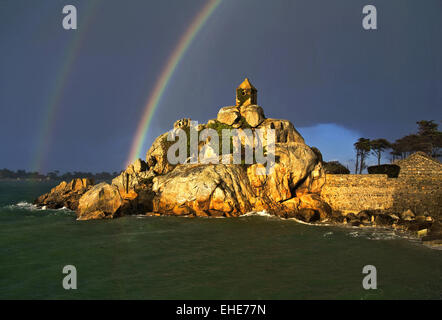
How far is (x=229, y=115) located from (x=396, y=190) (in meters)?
28.6

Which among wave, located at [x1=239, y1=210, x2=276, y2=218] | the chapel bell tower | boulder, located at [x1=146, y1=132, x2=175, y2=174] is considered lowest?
wave, located at [x1=239, y1=210, x2=276, y2=218]

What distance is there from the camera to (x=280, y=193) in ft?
129

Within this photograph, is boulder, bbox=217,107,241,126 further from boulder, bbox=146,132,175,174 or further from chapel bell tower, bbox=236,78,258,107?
boulder, bbox=146,132,175,174

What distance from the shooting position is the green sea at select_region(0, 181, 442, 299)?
14.2 metres

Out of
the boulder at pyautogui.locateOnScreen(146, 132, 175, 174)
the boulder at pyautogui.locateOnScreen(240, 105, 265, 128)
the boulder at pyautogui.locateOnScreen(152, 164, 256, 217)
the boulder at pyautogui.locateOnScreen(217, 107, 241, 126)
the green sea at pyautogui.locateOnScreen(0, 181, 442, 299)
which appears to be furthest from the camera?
the boulder at pyautogui.locateOnScreen(217, 107, 241, 126)

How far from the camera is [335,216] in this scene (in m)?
35.7

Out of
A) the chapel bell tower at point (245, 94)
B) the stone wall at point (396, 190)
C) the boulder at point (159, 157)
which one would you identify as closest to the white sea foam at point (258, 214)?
the stone wall at point (396, 190)

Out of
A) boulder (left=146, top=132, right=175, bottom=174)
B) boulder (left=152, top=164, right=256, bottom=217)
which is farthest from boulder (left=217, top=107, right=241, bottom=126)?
boulder (left=152, top=164, right=256, bottom=217)

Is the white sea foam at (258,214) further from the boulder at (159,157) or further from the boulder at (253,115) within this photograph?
the boulder at (253,115)

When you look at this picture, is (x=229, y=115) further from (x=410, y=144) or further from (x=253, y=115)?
(x=410, y=144)

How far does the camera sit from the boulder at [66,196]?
49491 mm

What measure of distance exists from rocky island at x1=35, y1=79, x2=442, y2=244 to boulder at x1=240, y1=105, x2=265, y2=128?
4.77m

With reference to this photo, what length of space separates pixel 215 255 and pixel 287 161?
23003 mm
